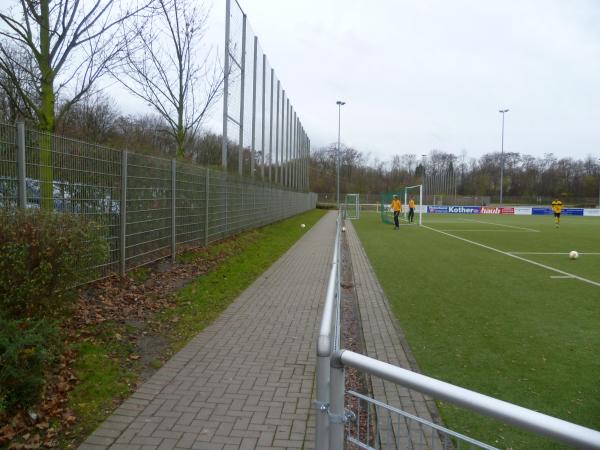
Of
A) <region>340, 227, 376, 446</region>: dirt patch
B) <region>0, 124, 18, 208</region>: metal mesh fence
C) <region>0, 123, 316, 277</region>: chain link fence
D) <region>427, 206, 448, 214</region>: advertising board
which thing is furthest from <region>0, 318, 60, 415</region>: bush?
<region>427, 206, 448, 214</region>: advertising board

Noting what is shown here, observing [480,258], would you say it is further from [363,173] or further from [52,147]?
[363,173]

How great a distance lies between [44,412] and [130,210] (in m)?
4.97

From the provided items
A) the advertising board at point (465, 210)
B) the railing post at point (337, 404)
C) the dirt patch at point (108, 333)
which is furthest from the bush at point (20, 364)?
the advertising board at point (465, 210)

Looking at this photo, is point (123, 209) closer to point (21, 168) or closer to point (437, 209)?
point (21, 168)

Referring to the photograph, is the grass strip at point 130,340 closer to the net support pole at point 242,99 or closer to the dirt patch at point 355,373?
the dirt patch at point 355,373

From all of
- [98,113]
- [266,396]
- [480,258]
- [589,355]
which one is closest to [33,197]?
[266,396]

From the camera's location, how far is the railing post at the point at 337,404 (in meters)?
1.84

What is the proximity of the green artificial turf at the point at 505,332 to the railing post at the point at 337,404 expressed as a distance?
6.53ft

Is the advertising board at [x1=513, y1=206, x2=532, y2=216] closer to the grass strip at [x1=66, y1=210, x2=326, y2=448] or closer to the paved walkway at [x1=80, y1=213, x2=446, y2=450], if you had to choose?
the grass strip at [x1=66, y1=210, x2=326, y2=448]

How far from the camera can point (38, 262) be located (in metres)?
4.05

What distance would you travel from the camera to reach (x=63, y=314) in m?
4.52

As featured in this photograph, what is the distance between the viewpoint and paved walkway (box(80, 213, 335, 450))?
10.8ft

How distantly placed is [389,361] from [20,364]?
3424 millimetres

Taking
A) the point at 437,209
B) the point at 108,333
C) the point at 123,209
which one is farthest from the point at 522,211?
the point at 108,333
